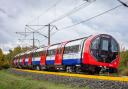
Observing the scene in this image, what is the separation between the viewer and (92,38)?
84.4 ft

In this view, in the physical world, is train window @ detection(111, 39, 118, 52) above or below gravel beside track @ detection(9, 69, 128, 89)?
above

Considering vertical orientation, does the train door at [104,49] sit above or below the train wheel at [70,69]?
above

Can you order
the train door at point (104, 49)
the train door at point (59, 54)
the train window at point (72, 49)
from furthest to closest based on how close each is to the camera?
the train door at point (59, 54) < the train window at point (72, 49) < the train door at point (104, 49)

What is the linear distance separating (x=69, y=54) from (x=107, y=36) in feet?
11.3

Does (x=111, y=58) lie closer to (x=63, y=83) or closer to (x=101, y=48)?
(x=101, y=48)

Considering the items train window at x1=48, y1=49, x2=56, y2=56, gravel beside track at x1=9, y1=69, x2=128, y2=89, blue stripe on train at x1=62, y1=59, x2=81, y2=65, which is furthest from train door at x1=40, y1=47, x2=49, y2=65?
gravel beside track at x1=9, y1=69, x2=128, y2=89

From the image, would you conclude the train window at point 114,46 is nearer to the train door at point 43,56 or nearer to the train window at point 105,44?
the train window at point 105,44

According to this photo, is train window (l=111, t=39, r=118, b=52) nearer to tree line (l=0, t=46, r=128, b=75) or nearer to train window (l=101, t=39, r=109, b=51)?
train window (l=101, t=39, r=109, b=51)

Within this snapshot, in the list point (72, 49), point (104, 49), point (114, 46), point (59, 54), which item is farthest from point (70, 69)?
point (114, 46)

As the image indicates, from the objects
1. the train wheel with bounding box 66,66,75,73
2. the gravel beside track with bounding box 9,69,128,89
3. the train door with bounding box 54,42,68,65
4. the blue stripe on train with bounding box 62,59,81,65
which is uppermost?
the train door with bounding box 54,42,68,65

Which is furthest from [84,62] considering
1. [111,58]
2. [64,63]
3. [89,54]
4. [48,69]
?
[48,69]

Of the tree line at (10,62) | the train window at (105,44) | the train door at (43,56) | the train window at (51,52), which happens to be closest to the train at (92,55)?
the train window at (105,44)

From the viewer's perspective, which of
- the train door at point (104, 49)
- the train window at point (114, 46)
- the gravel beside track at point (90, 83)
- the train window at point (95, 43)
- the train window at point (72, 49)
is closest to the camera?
the gravel beside track at point (90, 83)

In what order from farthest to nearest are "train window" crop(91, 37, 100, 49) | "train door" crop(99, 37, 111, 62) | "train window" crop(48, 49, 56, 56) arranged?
1. "train window" crop(48, 49, 56, 56)
2. "train door" crop(99, 37, 111, 62)
3. "train window" crop(91, 37, 100, 49)
